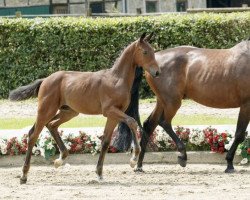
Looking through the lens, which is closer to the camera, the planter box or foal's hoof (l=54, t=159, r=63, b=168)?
foal's hoof (l=54, t=159, r=63, b=168)

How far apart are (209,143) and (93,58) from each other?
8874 millimetres

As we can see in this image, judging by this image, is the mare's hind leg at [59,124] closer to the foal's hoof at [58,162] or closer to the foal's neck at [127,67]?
the foal's hoof at [58,162]

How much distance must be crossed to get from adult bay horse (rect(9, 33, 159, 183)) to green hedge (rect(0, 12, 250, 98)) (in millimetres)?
9206

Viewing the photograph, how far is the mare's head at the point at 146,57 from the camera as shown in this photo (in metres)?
12.3

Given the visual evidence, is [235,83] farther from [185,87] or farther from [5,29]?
[5,29]

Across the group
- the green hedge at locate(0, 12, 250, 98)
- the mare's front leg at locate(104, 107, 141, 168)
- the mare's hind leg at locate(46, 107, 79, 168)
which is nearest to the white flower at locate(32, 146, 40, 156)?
the mare's hind leg at locate(46, 107, 79, 168)

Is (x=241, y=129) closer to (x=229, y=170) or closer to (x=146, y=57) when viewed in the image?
(x=229, y=170)

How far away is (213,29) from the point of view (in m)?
22.2

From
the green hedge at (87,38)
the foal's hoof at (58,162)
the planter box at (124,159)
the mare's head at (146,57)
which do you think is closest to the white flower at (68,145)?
the planter box at (124,159)

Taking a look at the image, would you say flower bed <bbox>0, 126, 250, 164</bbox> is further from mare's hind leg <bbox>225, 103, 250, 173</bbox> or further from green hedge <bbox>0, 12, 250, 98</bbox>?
green hedge <bbox>0, 12, 250, 98</bbox>

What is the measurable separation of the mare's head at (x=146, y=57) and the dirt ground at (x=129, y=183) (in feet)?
4.65

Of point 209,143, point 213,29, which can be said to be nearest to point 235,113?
point 213,29

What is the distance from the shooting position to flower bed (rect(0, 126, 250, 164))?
46.1 feet

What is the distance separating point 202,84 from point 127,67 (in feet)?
5.01
